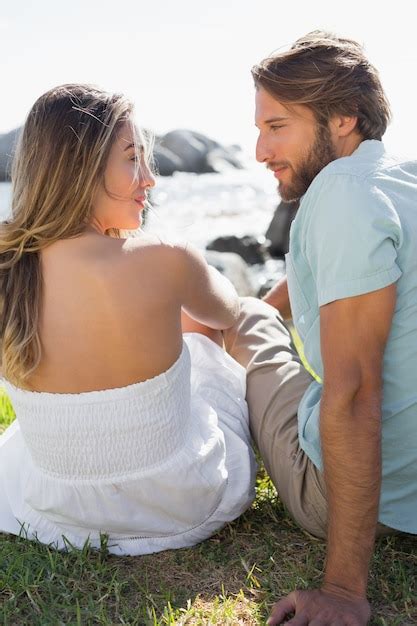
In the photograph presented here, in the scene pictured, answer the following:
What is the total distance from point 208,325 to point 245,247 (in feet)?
36.0

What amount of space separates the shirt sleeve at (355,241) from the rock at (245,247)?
37.5ft

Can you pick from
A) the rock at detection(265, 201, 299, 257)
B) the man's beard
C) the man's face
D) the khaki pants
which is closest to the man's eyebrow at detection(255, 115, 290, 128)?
the man's face

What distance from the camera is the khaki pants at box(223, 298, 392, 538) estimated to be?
2.67 meters

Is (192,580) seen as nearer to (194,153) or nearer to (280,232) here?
(280,232)

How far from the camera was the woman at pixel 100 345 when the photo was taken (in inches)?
98.2

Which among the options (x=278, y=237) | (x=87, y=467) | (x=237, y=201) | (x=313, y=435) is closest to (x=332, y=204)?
(x=313, y=435)

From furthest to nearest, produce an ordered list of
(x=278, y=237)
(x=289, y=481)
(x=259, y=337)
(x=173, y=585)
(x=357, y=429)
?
(x=278, y=237) < (x=259, y=337) < (x=289, y=481) < (x=173, y=585) < (x=357, y=429)

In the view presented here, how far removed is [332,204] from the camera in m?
2.24

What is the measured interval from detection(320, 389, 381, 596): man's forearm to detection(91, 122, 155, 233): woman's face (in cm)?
93

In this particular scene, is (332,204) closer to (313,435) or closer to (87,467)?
(313,435)

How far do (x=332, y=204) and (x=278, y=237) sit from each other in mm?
11825

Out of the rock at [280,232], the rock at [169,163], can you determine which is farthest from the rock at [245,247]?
the rock at [169,163]

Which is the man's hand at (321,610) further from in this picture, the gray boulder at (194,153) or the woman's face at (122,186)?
the gray boulder at (194,153)

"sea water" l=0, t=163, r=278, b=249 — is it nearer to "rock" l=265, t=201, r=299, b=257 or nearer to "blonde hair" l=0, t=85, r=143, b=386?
"rock" l=265, t=201, r=299, b=257
